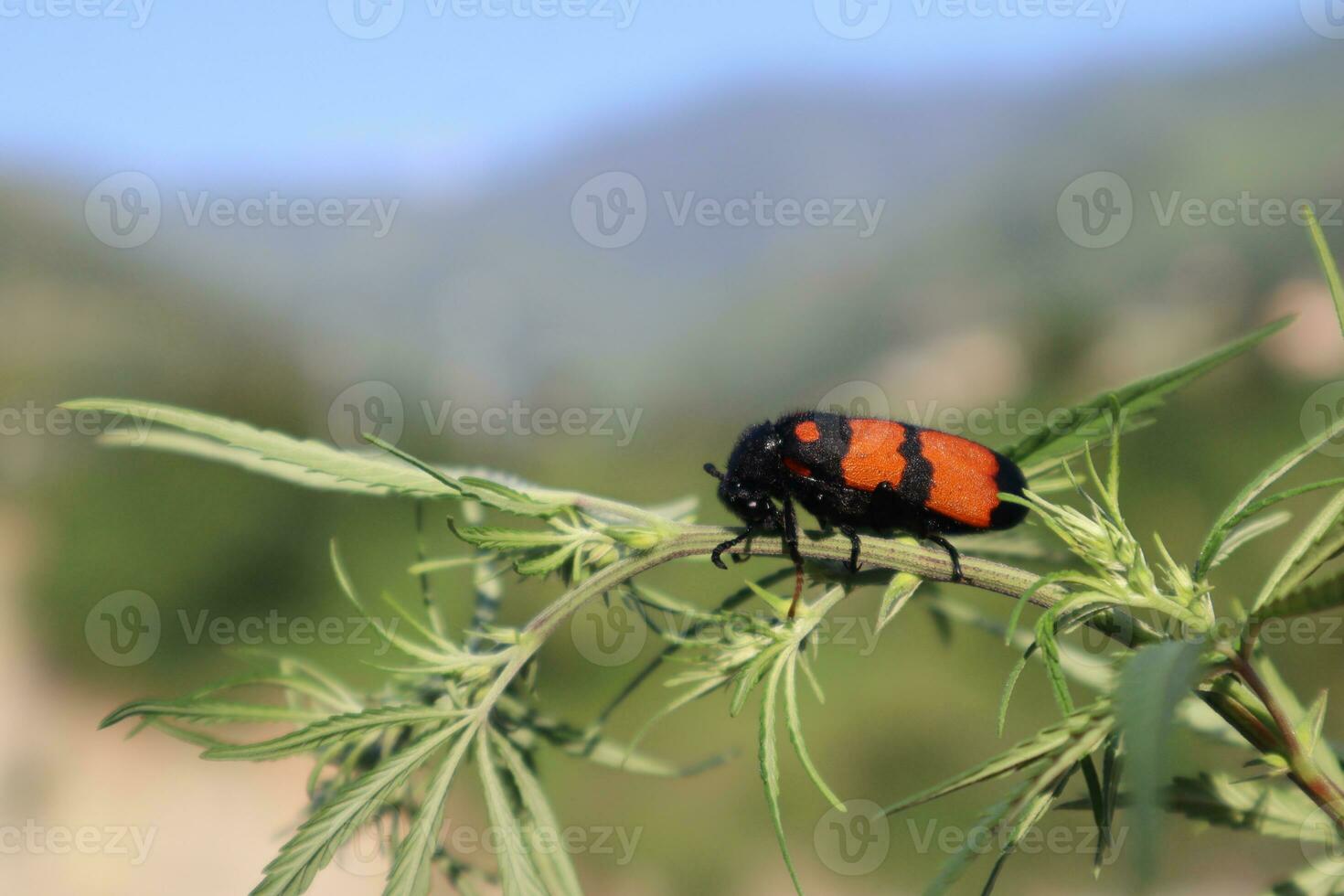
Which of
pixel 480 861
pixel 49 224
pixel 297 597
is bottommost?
pixel 480 861

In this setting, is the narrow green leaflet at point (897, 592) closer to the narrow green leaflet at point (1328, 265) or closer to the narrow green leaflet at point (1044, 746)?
the narrow green leaflet at point (1044, 746)

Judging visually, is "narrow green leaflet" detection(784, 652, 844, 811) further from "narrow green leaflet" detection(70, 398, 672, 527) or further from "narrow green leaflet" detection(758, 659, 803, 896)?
"narrow green leaflet" detection(70, 398, 672, 527)

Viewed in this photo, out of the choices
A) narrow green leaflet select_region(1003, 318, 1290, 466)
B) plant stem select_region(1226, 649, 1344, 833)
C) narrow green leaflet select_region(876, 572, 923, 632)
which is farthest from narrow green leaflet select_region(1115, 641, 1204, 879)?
narrow green leaflet select_region(1003, 318, 1290, 466)

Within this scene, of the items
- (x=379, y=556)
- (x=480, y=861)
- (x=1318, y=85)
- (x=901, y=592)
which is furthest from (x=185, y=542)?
(x=1318, y=85)

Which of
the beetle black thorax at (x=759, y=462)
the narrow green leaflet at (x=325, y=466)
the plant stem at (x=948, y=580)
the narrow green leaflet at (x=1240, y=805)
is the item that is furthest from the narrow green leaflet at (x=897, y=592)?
the beetle black thorax at (x=759, y=462)

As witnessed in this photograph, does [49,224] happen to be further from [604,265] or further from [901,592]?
[901,592]
